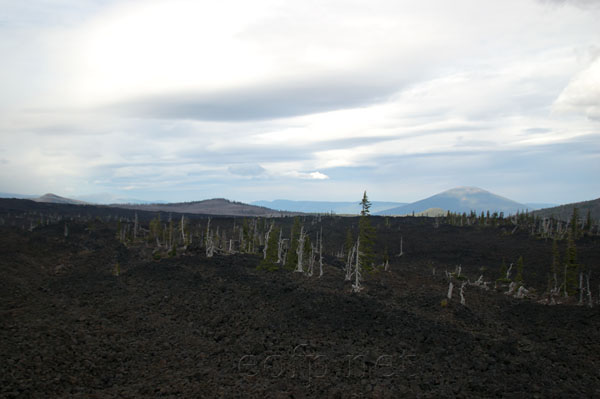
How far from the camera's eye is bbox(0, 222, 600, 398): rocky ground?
2083 cm

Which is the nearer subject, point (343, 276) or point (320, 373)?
point (320, 373)

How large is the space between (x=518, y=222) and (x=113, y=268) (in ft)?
400

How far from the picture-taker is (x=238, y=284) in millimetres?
46219

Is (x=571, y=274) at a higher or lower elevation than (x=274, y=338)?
higher

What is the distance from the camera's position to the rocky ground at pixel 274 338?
20.8 m

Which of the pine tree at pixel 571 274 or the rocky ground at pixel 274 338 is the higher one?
the pine tree at pixel 571 274

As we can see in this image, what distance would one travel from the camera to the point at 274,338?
29172 millimetres

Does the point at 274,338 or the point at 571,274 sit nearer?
the point at 274,338

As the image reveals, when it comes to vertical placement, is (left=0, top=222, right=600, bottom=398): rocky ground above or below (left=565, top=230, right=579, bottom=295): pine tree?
below

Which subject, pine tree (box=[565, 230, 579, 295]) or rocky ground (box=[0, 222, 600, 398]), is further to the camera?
pine tree (box=[565, 230, 579, 295])

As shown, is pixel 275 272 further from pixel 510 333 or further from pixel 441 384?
pixel 441 384

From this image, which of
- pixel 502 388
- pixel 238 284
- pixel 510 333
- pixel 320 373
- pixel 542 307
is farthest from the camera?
pixel 238 284

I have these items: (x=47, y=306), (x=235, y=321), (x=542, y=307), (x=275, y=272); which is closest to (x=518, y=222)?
(x=542, y=307)

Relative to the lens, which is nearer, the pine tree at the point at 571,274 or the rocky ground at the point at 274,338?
the rocky ground at the point at 274,338
